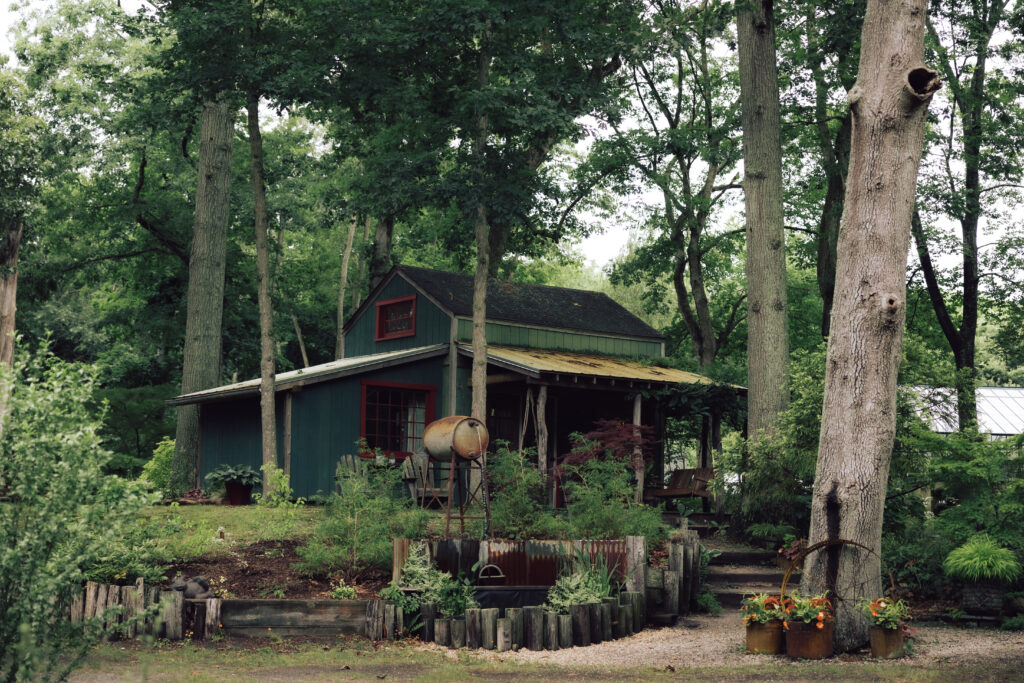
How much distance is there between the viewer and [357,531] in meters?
9.77

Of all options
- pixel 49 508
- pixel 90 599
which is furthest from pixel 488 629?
pixel 49 508

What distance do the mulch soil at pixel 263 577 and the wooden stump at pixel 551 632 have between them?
1.75 m

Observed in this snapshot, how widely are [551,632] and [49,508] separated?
16.4 feet

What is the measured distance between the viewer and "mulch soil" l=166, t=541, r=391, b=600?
9086mm

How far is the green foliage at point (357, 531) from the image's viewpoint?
31.1ft

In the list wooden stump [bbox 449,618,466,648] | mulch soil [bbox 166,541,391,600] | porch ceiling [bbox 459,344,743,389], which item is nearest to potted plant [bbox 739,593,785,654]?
wooden stump [bbox 449,618,466,648]

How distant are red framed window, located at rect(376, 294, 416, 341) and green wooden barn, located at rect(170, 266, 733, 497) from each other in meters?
A: 0.03

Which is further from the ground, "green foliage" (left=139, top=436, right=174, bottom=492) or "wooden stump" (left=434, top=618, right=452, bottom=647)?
"green foliage" (left=139, top=436, right=174, bottom=492)

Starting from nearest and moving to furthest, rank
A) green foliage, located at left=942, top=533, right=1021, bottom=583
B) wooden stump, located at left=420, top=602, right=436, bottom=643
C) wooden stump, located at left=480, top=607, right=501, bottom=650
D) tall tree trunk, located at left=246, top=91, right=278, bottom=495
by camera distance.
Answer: wooden stump, located at left=480, top=607, right=501, bottom=650, wooden stump, located at left=420, top=602, right=436, bottom=643, green foliage, located at left=942, top=533, right=1021, bottom=583, tall tree trunk, located at left=246, top=91, right=278, bottom=495

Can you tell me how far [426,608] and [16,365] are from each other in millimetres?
4626

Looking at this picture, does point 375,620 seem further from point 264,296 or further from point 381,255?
point 381,255

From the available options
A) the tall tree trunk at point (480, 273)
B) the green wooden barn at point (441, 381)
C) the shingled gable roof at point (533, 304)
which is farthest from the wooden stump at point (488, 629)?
the shingled gable roof at point (533, 304)

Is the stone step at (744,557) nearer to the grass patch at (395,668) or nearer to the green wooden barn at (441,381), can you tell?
the green wooden barn at (441,381)

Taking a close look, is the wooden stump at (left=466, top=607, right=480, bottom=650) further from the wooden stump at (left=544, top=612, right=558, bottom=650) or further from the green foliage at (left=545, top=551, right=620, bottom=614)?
the green foliage at (left=545, top=551, right=620, bottom=614)
